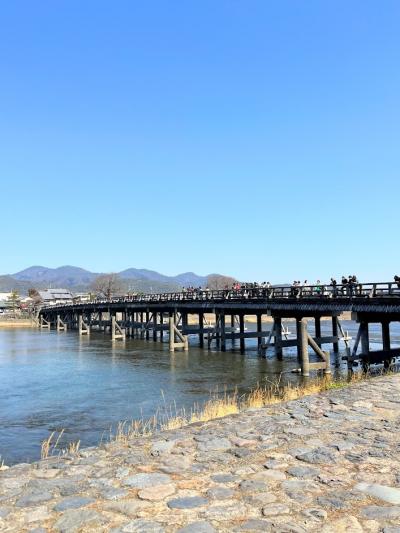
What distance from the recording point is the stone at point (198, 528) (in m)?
3.93

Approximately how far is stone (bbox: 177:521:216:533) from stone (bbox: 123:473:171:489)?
3.37ft

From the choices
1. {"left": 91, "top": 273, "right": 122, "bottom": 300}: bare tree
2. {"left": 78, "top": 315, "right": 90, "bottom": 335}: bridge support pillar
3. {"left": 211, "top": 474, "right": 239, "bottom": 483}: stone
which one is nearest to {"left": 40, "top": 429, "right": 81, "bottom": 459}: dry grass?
{"left": 211, "top": 474, "right": 239, "bottom": 483}: stone

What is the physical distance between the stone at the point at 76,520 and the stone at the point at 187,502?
0.65m

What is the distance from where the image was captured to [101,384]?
77.2 feet

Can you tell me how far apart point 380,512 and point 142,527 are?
2047 millimetres

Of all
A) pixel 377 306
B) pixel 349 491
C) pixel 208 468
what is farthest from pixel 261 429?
pixel 377 306

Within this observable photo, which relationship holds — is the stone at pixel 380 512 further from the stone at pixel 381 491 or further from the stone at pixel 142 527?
the stone at pixel 142 527

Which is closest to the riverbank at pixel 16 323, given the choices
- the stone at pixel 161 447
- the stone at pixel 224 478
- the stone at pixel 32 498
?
the stone at pixel 161 447

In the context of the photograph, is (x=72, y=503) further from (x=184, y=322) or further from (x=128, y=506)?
(x=184, y=322)

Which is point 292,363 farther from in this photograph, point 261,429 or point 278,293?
point 261,429

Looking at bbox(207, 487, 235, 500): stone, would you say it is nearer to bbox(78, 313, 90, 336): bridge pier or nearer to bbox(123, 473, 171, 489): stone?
bbox(123, 473, 171, 489): stone

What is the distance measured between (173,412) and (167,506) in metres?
12.4

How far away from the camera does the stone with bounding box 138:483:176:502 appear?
4652 millimetres

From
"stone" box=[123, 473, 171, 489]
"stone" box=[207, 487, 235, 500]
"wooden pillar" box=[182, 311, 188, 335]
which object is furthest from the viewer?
"wooden pillar" box=[182, 311, 188, 335]
